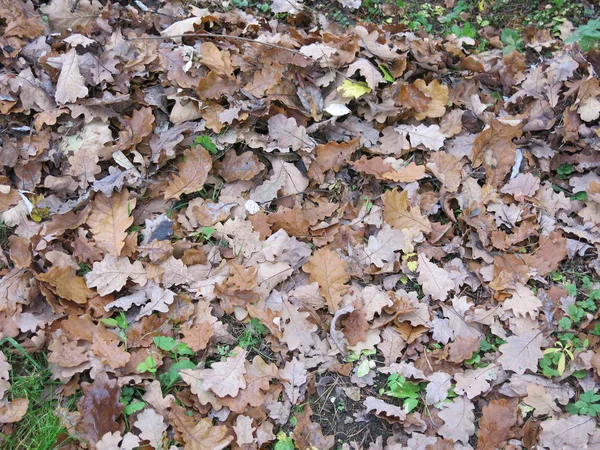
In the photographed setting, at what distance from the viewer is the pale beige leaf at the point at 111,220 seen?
9.62 ft

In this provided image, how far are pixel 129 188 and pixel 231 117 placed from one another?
73 cm

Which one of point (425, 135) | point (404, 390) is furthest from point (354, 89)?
point (404, 390)

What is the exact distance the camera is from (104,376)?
2543mm

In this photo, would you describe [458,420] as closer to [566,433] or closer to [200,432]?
[566,433]

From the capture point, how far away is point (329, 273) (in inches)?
114

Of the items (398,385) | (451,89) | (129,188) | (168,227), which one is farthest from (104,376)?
(451,89)

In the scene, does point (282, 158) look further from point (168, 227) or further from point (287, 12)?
point (287, 12)

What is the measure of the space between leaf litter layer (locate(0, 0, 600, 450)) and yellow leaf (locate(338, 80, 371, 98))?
0.02 metres

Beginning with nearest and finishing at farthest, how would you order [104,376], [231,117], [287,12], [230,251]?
1. [104,376]
2. [230,251]
3. [231,117]
4. [287,12]

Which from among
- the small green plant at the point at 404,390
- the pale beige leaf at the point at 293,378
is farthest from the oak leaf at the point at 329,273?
the small green plant at the point at 404,390

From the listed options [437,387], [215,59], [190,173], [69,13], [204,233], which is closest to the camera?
[437,387]

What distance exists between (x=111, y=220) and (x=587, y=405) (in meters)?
2.61

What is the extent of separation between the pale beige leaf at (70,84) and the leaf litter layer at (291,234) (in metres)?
0.01

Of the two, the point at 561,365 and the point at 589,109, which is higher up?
the point at 589,109
